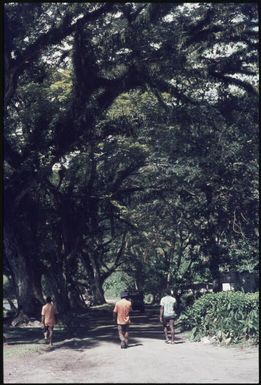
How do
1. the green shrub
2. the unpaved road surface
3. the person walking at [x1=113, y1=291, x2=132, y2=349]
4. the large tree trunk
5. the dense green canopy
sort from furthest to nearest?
the large tree trunk
the dense green canopy
the person walking at [x1=113, y1=291, x2=132, y2=349]
the green shrub
the unpaved road surface

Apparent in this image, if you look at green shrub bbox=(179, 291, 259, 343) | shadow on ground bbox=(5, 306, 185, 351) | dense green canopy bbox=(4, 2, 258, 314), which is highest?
dense green canopy bbox=(4, 2, 258, 314)

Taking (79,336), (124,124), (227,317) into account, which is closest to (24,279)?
(79,336)

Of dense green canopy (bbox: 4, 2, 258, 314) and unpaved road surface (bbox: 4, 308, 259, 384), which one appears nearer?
unpaved road surface (bbox: 4, 308, 259, 384)

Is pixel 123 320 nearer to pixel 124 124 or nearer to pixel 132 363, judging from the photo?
pixel 132 363

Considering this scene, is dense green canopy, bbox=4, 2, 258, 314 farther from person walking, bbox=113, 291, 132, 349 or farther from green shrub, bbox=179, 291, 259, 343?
person walking, bbox=113, 291, 132, 349

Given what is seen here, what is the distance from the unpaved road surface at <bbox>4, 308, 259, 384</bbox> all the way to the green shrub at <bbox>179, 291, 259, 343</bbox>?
0.56 metres

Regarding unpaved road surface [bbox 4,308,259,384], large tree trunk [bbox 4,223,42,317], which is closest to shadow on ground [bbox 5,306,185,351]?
unpaved road surface [bbox 4,308,259,384]

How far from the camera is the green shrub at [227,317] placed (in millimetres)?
14349

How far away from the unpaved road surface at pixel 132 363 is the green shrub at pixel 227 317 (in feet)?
1.83

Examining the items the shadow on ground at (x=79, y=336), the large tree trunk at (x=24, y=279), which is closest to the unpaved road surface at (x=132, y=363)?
the shadow on ground at (x=79, y=336)

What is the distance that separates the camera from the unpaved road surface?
10.6 metres

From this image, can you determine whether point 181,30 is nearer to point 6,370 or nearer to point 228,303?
point 228,303

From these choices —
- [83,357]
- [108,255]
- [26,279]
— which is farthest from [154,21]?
[108,255]

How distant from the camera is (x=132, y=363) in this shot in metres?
12.3
